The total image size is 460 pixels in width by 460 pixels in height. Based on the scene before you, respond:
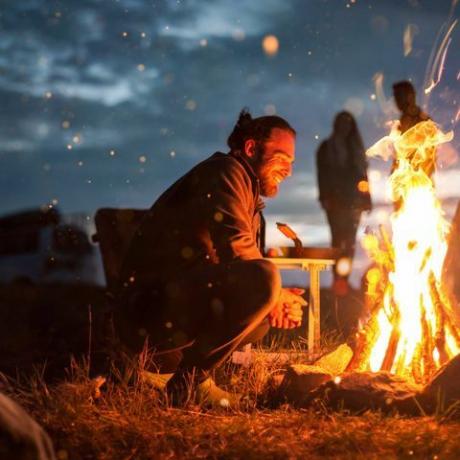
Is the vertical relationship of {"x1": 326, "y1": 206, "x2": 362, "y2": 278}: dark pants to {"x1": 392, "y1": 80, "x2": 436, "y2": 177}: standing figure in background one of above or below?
below

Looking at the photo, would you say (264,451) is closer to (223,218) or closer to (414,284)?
(223,218)

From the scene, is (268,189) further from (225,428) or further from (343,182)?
(343,182)

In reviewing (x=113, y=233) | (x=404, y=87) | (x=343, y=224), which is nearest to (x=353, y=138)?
(x=343, y=224)

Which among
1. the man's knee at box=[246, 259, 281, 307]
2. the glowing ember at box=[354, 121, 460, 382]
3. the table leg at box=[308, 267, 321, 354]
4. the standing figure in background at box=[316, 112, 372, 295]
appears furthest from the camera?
the standing figure in background at box=[316, 112, 372, 295]

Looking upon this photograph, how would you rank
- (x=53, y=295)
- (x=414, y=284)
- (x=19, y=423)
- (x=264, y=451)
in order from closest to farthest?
(x=19, y=423), (x=264, y=451), (x=414, y=284), (x=53, y=295)

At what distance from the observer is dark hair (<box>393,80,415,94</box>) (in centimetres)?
806

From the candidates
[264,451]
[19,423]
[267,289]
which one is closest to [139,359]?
[267,289]

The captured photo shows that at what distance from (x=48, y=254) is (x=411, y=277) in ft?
38.9

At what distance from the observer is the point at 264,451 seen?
3.23 metres

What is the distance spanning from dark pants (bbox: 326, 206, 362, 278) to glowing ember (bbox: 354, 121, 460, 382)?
5348 millimetres

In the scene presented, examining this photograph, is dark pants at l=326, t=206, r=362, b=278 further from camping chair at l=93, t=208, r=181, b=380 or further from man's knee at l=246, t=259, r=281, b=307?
man's knee at l=246, t=259, r=281, b=307

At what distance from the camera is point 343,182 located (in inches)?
417

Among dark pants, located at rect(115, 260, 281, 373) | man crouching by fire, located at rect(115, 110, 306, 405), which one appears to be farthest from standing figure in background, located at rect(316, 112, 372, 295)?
dark pants, located at rect(115, 260, 281, 373)

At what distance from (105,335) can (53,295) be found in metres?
7.73
